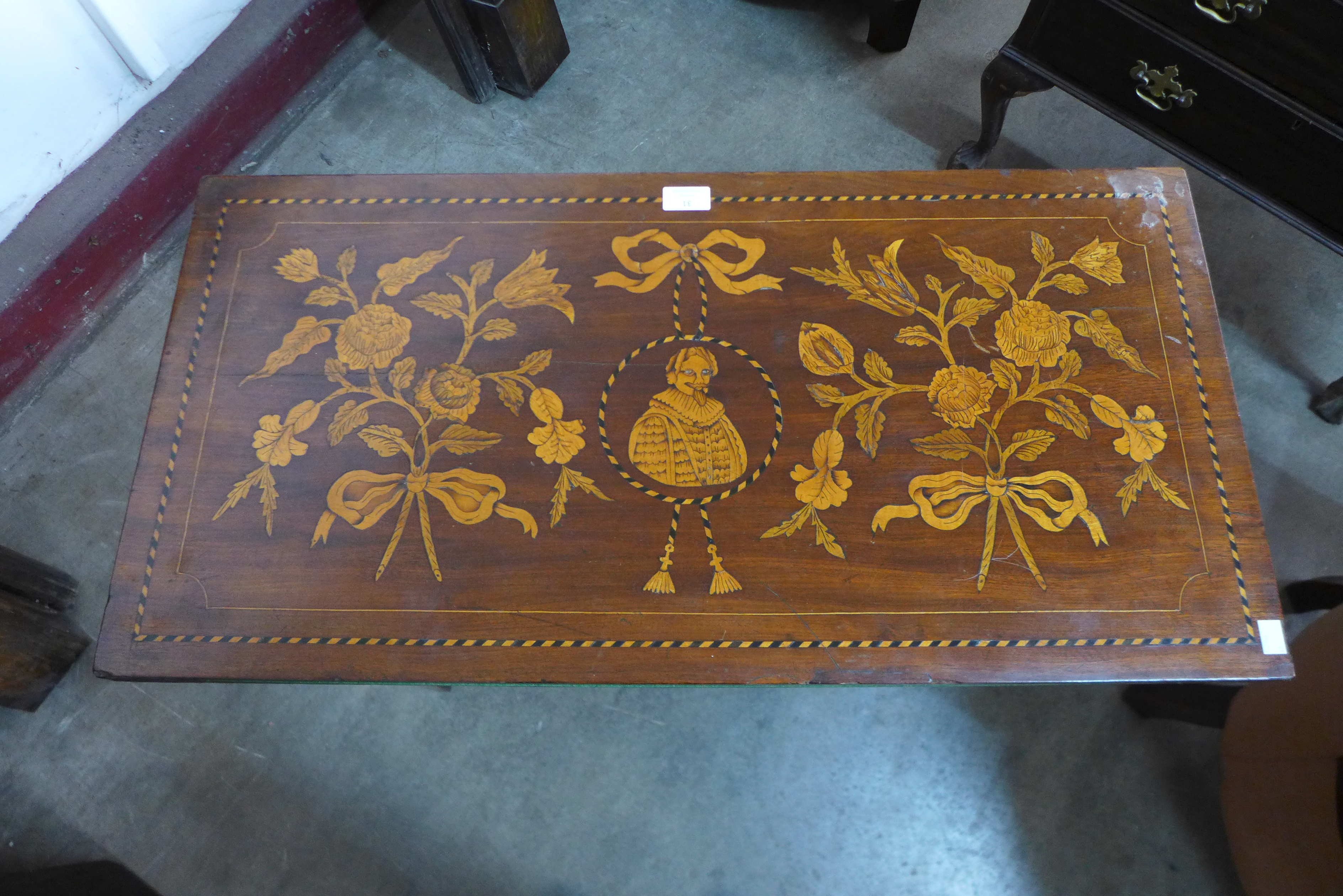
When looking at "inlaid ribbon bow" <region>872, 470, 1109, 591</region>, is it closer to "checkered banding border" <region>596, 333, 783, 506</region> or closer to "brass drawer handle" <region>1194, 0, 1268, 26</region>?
"checkered banding border" <region>596, 333, 783, 506</region>

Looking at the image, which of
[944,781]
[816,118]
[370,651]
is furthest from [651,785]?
[816,118]

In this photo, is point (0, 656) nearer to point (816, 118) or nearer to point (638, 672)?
point (638, 672)

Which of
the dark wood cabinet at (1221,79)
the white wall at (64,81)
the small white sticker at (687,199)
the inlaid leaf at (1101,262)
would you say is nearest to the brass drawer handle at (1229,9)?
the dark wood cabinet at (1221,79)

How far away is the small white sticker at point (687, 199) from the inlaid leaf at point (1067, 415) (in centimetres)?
67

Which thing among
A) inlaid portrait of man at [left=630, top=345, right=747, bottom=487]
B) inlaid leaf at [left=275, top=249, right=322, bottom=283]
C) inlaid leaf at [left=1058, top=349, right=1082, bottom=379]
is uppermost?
inlaid leaf at [left=275, top=249, right=322, bottom=283]

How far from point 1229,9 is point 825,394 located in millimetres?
1122

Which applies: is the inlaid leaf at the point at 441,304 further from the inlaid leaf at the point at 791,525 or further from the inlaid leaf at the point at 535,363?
the inlaid leaf at the point at 791,525

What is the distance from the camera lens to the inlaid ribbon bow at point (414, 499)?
1.33 meters

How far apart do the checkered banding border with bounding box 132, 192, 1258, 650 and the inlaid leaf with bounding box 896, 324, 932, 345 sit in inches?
9.7

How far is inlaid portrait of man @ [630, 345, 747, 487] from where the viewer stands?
136cm

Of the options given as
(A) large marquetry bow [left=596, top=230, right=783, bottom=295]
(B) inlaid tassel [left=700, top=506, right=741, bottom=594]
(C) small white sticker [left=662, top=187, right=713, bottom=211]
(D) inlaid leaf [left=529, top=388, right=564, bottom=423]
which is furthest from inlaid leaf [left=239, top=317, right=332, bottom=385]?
(B) inlaid tassel [left=700, top=506, right=741, bottom=594]

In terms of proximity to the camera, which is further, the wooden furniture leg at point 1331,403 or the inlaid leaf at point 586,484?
the wooden furniture leg at point 1331,403

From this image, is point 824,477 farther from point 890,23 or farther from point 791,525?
point 890,23

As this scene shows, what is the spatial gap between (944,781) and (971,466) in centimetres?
83
